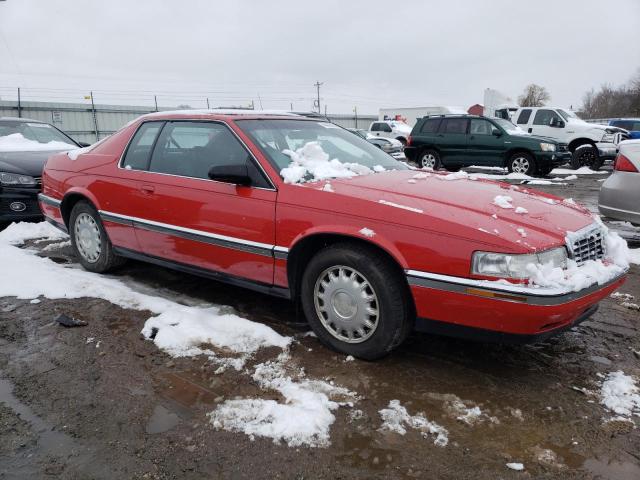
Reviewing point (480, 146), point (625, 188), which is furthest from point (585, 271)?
point (480, 146)

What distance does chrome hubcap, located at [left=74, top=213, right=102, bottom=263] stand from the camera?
4691mm

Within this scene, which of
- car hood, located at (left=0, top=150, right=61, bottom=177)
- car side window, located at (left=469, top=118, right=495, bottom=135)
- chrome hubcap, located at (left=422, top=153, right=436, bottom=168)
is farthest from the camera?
chrome hubcap, located at (left=422, top=153, right=436, bottom=168)

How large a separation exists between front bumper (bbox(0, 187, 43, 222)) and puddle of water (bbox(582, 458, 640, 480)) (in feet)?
21.5

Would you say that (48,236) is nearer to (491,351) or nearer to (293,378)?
(293,378)

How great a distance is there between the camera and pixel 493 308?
103 inches

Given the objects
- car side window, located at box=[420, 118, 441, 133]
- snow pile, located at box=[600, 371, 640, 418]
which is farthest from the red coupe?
car side window, located at box=[420, 118, 441, 133]

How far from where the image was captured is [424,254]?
2762mm

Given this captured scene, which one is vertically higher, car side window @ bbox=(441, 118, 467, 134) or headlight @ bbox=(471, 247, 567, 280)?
car side window @ bbox=(441, 118, 467, 134)

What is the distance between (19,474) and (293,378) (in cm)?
136

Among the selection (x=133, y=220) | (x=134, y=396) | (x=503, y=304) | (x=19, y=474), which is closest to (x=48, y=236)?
(x=133, y=220)

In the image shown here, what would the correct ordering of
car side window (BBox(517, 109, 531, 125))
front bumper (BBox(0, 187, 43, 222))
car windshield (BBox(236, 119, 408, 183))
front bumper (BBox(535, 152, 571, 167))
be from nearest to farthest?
1. car windshield (BBox(236, 119, 408, 183))
2. front bumper (BBox(0, 187, 43, 222))
3. front bumper (BBox(535, 152, 571, 167))
4. car side window (BBox(517, 109, 531, 125))

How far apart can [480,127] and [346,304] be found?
1196 cm

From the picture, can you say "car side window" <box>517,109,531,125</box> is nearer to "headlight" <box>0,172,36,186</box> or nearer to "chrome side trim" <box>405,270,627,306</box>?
"headlight" <box>0,172,36,186</box>

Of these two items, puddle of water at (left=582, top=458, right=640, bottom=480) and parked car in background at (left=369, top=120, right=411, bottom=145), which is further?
parked car in background at (left=369, top=120, right=411, bottom=145)
